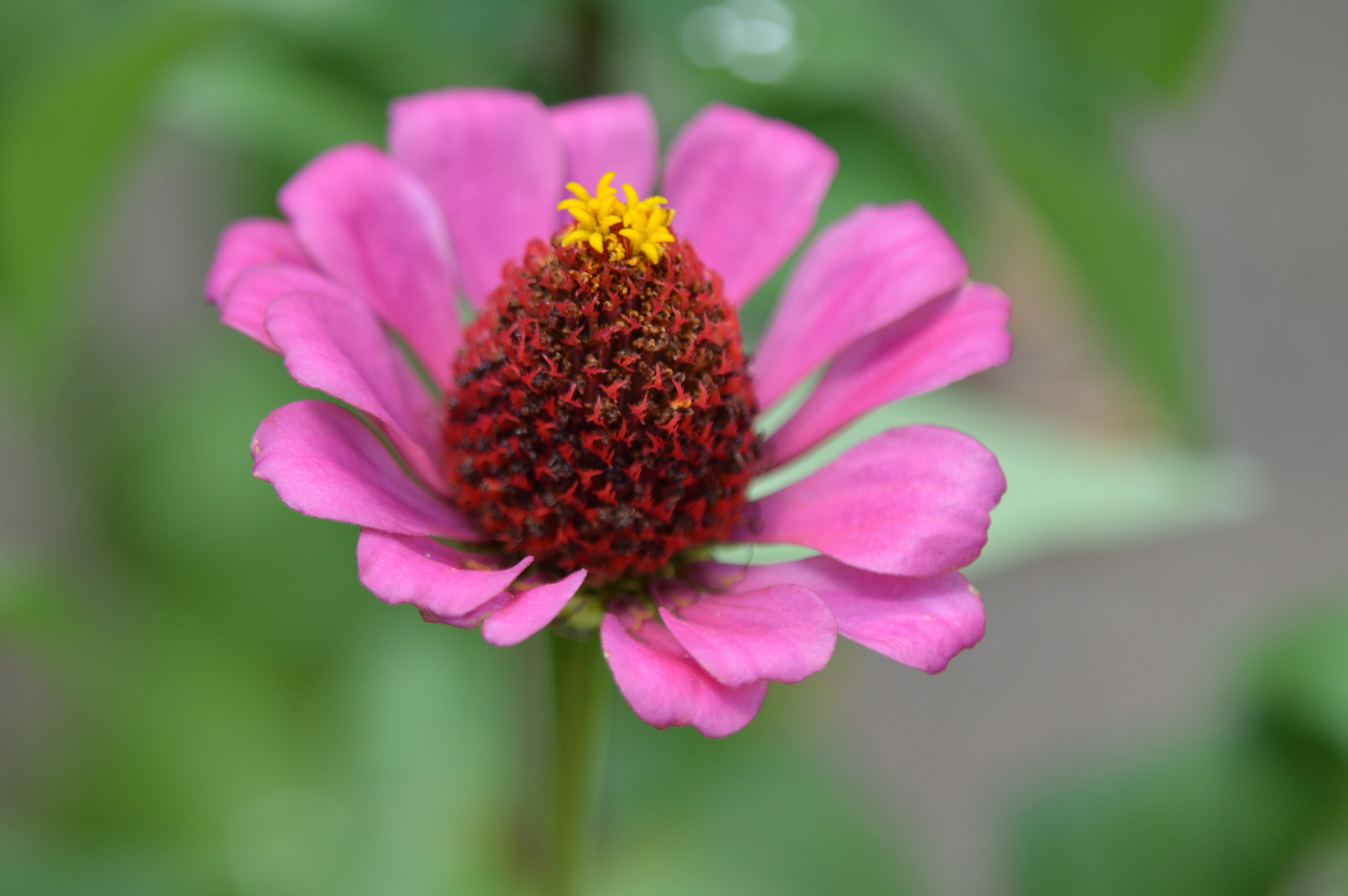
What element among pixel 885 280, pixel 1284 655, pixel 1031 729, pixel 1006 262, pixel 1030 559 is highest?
pixel 885 280

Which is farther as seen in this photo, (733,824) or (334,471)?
(733,824)

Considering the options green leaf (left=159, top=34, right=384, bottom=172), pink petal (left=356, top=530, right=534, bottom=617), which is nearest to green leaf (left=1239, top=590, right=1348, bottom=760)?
pink petal (left=356, top=530, right=534, bottom=617)

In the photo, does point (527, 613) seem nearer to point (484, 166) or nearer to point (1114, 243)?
point (484, 166)

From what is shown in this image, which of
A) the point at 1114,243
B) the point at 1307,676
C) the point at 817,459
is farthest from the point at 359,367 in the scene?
the point at 1307,676

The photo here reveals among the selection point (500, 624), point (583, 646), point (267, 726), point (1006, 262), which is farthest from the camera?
point (1006, 262)

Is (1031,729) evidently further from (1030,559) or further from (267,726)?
(267,726)

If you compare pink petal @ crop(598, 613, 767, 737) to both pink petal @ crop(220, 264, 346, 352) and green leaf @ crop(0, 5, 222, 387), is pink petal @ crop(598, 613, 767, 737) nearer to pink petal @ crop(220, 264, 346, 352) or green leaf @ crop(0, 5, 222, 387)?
pink petal @ crop(220, 264, 346, 352)

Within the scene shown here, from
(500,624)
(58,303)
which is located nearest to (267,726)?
(58,303)
